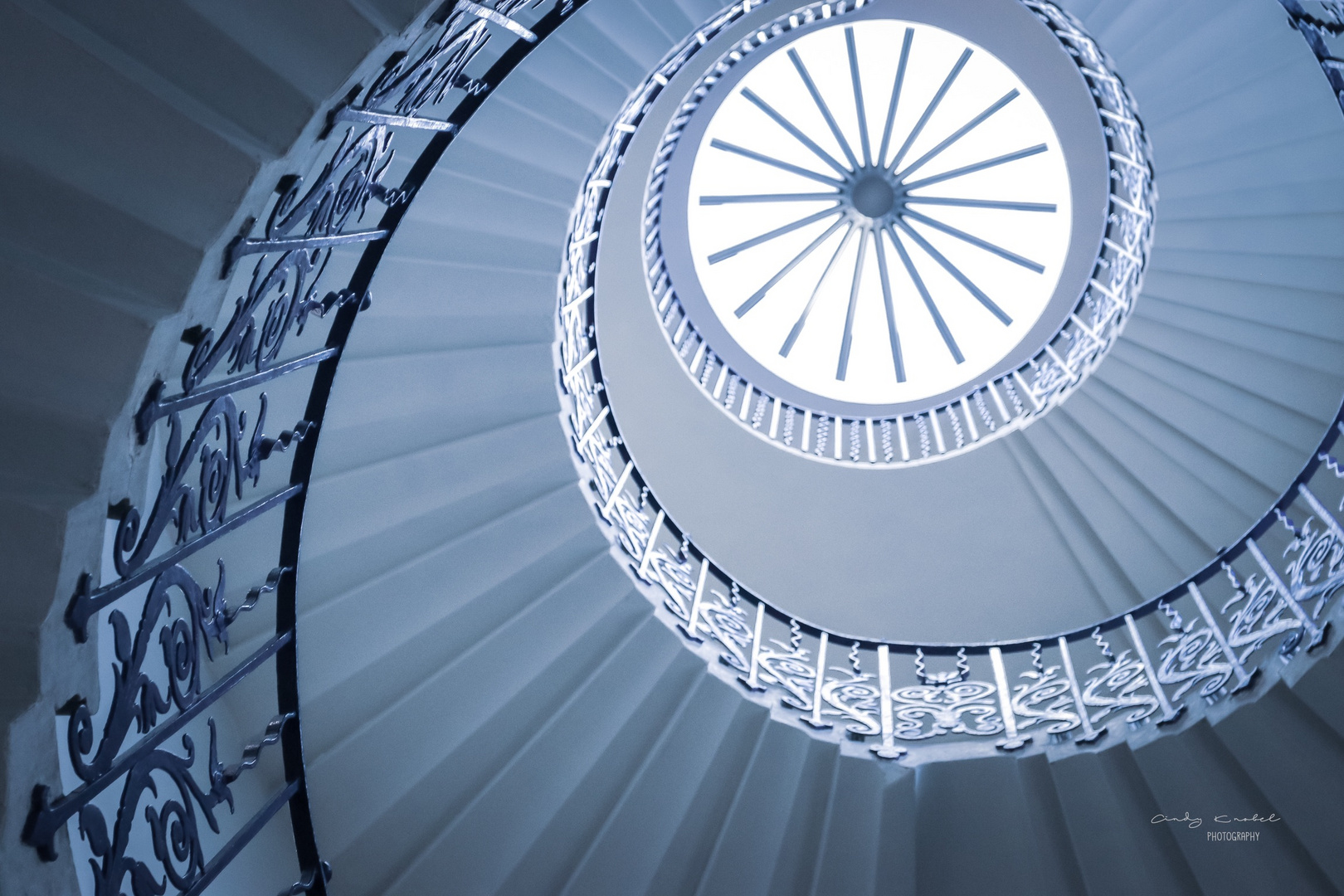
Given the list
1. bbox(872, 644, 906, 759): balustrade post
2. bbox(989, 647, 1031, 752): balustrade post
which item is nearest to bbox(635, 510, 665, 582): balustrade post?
bbox(872, 644, 906, 759): balustrade post

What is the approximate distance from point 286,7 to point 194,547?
1452mm

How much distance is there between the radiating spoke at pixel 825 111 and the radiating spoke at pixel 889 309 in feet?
3.20

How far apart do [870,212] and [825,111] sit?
128 cm

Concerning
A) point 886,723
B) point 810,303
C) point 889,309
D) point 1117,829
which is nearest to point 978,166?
point 889,309

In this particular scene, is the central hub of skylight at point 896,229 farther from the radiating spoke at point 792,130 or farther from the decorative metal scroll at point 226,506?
the decorative metal scroll at point 226,506

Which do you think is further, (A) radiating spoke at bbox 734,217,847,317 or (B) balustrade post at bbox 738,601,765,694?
(A) radiating spoke at bbox 734,217,847,317

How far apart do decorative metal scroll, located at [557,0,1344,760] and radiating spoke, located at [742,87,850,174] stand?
11.1 ft

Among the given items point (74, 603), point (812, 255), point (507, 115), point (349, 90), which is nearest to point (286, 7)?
point (349, 90)

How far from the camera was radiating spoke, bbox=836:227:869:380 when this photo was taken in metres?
9.96

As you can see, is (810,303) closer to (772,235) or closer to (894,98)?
(772,235)

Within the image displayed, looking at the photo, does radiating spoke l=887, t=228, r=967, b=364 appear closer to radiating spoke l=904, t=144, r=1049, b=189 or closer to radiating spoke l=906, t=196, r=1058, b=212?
radiating spoke l=906, t=196, r=1058, b=212

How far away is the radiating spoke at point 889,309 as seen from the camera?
32.3 feet

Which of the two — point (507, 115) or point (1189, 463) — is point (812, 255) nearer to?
point (1189, 463)

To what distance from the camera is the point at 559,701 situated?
5086 millimetres
